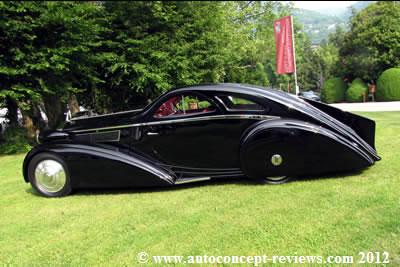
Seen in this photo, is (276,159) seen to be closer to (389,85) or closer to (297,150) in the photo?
(297,150)

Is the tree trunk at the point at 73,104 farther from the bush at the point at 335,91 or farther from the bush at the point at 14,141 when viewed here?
the bush at the point at 335,91

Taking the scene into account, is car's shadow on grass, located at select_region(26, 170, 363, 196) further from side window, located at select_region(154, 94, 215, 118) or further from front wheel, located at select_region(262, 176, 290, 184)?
side window, located at select_region(154, 94, 215, 118)

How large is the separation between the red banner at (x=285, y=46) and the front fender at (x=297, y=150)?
1179 centimetres

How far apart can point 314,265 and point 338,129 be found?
199 centimetres

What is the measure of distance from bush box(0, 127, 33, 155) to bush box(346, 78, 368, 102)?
19065mm

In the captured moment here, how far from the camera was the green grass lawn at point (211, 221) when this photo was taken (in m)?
2.60

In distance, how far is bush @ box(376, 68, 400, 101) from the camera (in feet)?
60.2

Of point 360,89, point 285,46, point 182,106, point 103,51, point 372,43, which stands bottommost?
point 360,89

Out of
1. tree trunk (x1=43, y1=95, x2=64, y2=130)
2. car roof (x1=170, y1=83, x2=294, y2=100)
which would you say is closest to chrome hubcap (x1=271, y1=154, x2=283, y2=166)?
car roof (x1=170, y1=83, x2=294, y2=100)

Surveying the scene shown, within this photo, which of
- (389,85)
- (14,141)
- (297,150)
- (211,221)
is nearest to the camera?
(211,221)

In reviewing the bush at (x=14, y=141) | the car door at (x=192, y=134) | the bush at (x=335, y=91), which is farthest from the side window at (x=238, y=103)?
the bush at (x=335, y=91)

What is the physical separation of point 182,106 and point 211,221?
1615mm

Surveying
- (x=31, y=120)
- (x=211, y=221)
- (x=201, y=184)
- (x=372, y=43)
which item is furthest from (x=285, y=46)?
(x=211, y=221)

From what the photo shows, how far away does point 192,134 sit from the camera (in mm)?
4023
